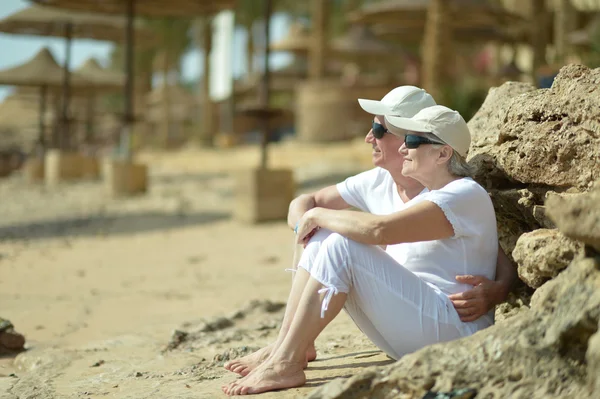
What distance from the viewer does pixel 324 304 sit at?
110 inches

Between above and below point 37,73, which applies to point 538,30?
above

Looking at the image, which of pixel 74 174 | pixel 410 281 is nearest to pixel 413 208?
pixel 410 281

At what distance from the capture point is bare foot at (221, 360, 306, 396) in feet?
9.40

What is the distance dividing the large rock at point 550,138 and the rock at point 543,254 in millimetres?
386

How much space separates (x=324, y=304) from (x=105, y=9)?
11.6 meters

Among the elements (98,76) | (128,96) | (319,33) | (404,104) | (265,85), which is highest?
(319,33)

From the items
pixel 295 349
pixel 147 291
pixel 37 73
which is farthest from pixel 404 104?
pixel 37 73

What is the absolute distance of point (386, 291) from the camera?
2834mm

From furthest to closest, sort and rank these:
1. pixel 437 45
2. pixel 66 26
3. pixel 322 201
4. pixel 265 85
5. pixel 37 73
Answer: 1. pixel 37 73
2. pixel 66 26
3. pixel 437 45
4. pixel 265 85
5. pixel 322 201

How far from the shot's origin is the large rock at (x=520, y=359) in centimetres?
229

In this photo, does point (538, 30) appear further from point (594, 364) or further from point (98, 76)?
point (594, 364)

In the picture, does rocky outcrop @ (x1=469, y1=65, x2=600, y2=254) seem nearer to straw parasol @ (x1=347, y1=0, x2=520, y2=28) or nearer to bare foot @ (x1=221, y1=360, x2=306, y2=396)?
bare foot @ (x1=221, y1=360, x2=306, y2=396)

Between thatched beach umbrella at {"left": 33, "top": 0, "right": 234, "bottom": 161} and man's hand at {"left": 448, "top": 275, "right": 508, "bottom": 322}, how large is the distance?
10.1m

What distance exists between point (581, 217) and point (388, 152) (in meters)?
1.13
